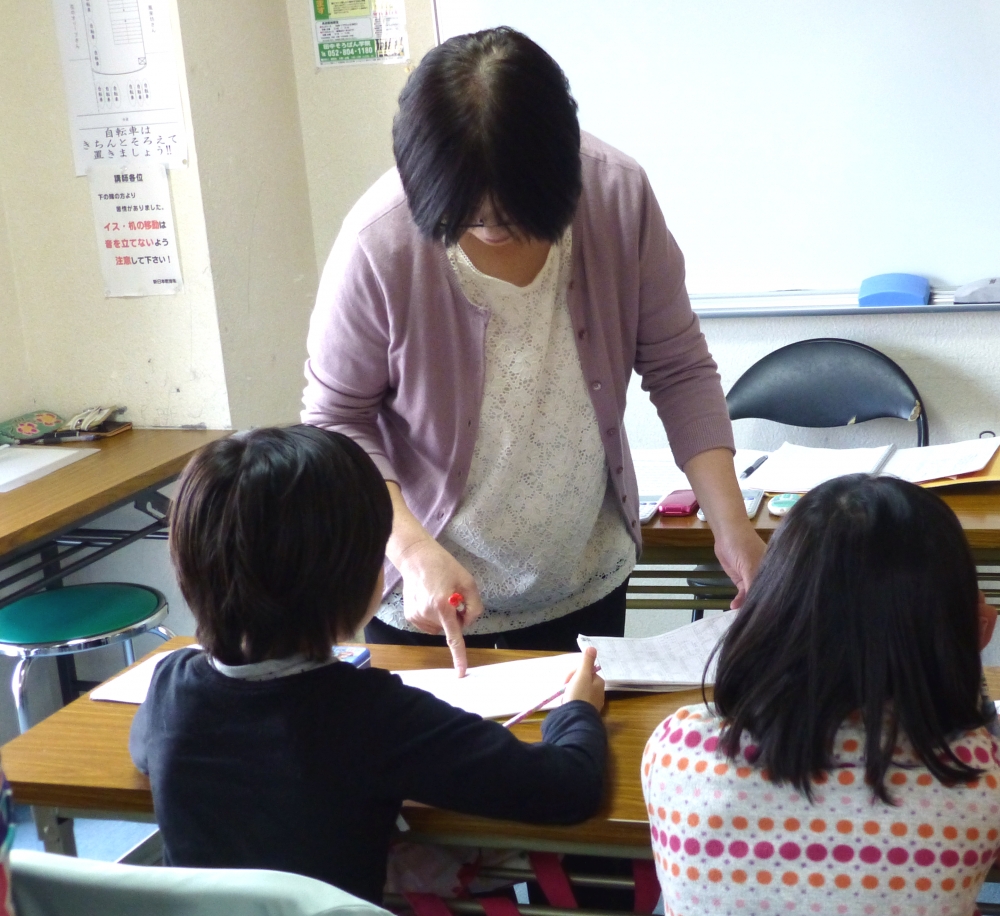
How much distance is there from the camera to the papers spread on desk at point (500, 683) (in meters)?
1.25

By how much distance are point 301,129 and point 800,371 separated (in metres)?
1.36

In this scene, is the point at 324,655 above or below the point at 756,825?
above

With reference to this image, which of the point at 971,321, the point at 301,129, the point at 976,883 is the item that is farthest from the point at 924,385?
the point at 976,883

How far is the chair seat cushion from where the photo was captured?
2.25 meters

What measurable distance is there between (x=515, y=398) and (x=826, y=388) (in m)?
1.34

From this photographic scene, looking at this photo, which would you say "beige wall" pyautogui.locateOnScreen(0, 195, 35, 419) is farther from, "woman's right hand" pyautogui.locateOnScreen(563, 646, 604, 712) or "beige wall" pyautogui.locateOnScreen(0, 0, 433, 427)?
"woman's right hand" pyautogui.locateOnScreen(563, 646, 604, 712)

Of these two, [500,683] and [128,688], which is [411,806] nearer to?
[500,683]

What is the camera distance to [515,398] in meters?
1.41

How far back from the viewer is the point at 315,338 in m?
1.45

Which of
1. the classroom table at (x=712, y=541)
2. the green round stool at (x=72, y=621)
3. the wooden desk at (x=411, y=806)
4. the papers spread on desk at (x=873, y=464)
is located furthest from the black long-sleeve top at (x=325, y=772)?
the green round stool at (x=72, y=621)

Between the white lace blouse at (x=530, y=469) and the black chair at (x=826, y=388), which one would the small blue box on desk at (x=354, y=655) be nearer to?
the white lace blouse at (x=530, y=469)

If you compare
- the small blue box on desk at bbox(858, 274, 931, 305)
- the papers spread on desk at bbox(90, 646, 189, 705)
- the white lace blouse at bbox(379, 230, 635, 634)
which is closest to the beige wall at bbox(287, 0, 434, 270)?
the small blue box on desk at bbox(858, 274, 931, 305)

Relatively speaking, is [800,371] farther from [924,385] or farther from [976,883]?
[976,883]

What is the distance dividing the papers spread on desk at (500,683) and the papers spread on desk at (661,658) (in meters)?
0.05
